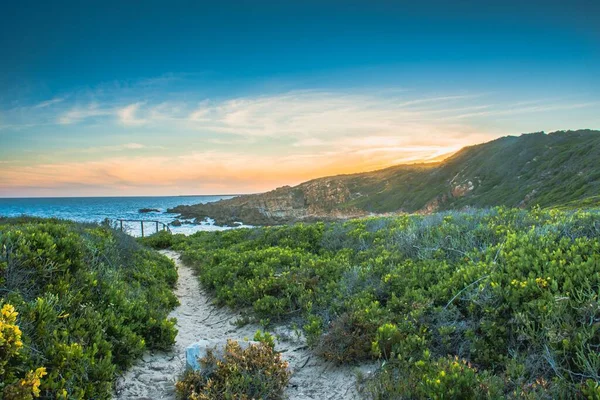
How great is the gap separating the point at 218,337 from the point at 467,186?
70.0 metres

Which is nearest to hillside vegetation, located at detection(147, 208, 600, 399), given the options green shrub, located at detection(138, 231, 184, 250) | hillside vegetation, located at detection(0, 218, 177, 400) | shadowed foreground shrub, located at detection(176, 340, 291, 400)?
shadowed foreground shrub, located at detection(176, 340, 291, 400)

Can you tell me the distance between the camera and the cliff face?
170 feet

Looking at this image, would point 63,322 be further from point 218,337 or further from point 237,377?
point 218,337

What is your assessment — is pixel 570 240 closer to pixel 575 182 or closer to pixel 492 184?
pixel 575 182

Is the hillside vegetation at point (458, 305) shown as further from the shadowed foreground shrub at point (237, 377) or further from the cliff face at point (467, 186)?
the cliff face at point (467, 186)

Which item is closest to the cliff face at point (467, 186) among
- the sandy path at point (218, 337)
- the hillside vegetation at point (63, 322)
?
the sandy path at point (218, 337)

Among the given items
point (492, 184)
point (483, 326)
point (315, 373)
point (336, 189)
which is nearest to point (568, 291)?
point (483, 326)

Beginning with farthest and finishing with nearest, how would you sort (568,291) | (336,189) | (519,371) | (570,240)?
(336,189) < (570,240) < (568,291) < (519,371)

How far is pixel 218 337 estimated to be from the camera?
25.9ft

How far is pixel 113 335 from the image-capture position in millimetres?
5902

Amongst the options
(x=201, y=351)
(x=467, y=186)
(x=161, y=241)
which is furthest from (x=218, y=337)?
(x=467, y=186)

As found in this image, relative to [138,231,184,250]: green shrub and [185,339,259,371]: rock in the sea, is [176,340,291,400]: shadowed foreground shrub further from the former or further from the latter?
[138,231,184,250]: green shrub

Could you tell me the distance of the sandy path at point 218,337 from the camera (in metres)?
5.31

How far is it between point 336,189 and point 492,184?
48.9 metres
